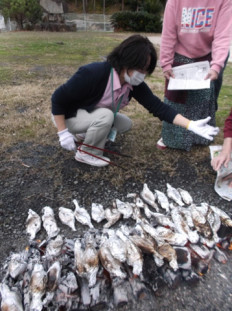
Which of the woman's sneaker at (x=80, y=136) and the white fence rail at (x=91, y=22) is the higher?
the woman's sneaker at (x=80, y=136)

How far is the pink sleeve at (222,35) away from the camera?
2346 millimetres

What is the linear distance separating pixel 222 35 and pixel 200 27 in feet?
0.72

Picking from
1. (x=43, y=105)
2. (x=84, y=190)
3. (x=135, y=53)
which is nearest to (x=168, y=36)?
(x=135, y=53)

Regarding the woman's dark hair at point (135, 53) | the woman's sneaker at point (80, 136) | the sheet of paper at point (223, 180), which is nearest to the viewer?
the woman's dark hair at point (135, 53)

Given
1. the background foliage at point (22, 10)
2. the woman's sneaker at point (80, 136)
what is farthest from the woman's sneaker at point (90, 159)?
the background foliage at point (22, 10)

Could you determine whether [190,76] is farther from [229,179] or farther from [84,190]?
[84,190]

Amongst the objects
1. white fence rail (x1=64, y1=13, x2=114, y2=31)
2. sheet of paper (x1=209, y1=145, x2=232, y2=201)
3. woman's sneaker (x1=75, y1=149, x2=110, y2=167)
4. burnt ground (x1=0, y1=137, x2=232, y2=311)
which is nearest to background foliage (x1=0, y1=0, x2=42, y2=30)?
white fence rail (x1=64, y1=13, x2=114, y2=31)

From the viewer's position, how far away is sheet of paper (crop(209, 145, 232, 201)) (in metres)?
2.35

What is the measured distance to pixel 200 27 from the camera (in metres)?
2.43

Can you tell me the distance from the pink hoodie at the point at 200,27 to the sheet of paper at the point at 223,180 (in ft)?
2.59

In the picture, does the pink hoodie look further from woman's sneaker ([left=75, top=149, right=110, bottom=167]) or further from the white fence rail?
the white fence rail

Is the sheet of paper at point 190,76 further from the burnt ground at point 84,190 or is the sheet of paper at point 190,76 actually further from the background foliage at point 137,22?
the background foliage at point 137,22

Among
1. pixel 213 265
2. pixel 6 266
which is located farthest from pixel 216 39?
pixel 6 266

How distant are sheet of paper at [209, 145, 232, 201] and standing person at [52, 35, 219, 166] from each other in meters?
0.17
